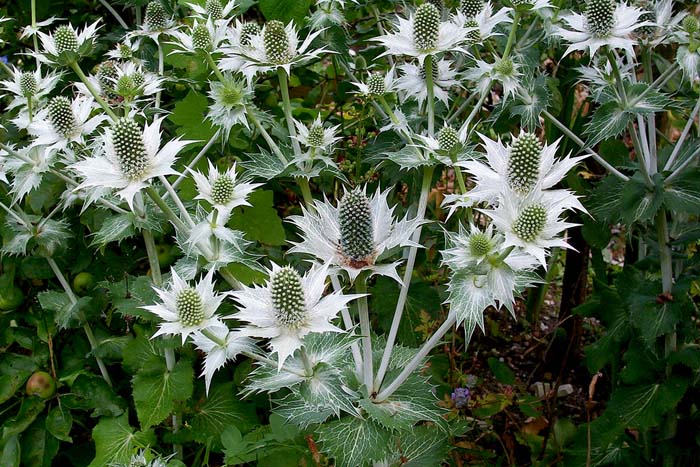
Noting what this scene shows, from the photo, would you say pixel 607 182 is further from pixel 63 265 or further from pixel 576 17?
pixel 63 265

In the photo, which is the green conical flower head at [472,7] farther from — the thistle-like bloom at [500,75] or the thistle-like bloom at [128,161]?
the thistle-like bloom at [128,161]

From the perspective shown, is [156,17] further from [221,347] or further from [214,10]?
[221,347]

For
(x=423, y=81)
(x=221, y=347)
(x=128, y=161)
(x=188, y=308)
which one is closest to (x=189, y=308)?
(x=188, y=308)

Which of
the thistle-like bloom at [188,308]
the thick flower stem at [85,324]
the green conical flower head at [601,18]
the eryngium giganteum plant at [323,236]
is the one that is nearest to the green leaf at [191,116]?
the eryngium giganteum plant at [323,236]

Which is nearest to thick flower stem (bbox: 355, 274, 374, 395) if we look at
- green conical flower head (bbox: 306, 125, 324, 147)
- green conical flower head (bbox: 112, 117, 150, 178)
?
green conical flower head (bbox: 306, 125, 324, 147)

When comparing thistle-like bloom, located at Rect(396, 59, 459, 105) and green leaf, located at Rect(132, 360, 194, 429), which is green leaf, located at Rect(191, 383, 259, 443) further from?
thistle-like bloom, located at Rect(396, 59, 459, 105)
